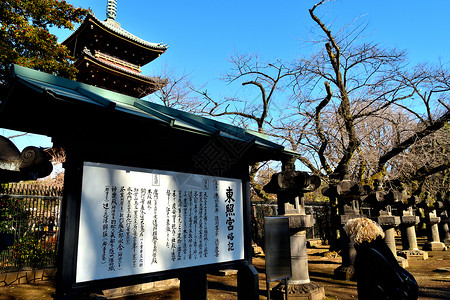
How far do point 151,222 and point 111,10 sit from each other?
67.8ft

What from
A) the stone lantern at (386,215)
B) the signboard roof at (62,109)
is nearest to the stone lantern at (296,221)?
the signboard roof at (62,109)

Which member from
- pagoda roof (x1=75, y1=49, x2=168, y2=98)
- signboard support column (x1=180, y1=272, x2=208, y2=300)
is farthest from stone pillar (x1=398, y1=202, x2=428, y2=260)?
pagoda roof (x1=75, y1=49, x2=168, y2=98)

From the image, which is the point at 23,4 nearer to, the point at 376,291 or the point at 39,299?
the point at 39,299

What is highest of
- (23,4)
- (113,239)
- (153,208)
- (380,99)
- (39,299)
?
(23,4)

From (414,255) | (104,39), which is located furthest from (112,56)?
(414,255)

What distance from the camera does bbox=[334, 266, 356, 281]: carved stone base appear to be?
775 centimetres

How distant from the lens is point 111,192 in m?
3.07

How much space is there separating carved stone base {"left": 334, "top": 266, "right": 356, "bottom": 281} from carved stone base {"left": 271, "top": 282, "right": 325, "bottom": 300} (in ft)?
6.57

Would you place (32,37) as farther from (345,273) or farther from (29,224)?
(345,273)

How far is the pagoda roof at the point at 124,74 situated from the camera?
15031 millimetres

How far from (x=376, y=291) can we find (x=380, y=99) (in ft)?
28.9

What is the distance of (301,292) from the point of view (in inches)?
230

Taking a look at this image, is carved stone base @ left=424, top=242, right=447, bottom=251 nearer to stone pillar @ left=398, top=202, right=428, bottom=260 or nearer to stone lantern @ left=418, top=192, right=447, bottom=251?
stone lantern @ left=418, top=192, right=447, bottom=251

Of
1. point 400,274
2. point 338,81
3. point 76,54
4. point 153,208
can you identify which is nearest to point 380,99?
point 338,81
